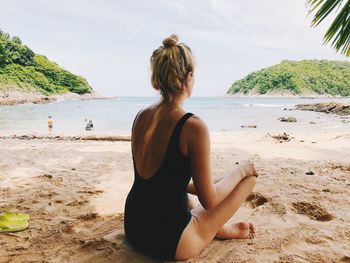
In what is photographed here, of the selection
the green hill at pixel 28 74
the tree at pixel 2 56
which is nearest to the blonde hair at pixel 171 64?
the green hill at pixel 28 74

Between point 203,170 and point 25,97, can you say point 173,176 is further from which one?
point 25,97

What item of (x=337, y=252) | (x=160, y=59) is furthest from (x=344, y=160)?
(x=160, y=59)

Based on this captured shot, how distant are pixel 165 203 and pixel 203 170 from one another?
0.31 metres

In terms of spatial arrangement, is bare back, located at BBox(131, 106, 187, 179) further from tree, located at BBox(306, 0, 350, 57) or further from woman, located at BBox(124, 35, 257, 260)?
tree, located at BBox(306, 0, 350, 57)

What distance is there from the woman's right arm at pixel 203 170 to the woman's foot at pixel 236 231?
1.28 feet

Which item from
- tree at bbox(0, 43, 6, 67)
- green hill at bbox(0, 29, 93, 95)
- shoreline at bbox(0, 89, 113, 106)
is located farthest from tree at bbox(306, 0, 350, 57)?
tree at bbox(0, 43, 6, 67)

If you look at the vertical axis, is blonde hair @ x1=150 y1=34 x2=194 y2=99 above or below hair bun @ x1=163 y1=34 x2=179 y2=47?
below

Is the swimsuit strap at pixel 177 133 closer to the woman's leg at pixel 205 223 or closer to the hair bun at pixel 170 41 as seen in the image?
the hair bun at pixel 170 41

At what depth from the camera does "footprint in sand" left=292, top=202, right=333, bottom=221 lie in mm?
2838

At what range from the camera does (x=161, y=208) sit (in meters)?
1.91

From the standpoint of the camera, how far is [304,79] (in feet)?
331

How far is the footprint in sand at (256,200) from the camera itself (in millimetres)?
3296

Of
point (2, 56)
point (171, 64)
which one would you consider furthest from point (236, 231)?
point (2, 56)

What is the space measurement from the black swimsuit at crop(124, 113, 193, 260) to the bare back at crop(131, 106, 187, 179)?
0.11 feet
